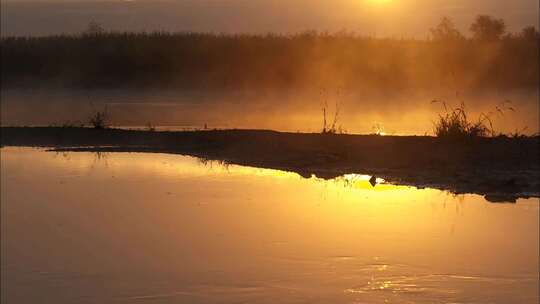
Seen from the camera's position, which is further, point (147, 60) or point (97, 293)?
point (147, 60)

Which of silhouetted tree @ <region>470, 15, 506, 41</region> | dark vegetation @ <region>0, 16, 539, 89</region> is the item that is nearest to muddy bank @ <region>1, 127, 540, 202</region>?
dark vegetation @ <region>0, 16, 539, 89</region>

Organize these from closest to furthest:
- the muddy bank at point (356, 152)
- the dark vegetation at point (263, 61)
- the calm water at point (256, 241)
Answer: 1. the calm water at point (256, 241)
2. the muddy bank at point (356, 152)
3. the dark vegetation at point (263, 61)

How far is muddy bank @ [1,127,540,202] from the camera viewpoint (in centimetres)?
1118

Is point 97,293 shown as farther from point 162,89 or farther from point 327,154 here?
point 162,89

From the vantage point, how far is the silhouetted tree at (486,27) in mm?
33531

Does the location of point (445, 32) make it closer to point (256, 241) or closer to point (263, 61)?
point (263, 61)

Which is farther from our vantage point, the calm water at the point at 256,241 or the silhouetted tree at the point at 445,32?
the silhouetted tree at the point at 445,32

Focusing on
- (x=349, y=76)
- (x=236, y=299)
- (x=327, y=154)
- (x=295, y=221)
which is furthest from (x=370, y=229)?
(x=349, y=76)

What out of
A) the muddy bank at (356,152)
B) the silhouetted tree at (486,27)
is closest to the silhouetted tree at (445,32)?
the silhouetted tree at (486,27)

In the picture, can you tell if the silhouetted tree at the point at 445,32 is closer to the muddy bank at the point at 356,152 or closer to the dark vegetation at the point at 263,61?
the dark vegetation at the point at 263,61

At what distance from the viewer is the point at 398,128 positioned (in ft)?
A: 53.1

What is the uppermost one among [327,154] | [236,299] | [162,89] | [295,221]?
[162,89]

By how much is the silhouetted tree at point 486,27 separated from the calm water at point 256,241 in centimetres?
2332

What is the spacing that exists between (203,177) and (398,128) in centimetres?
557
